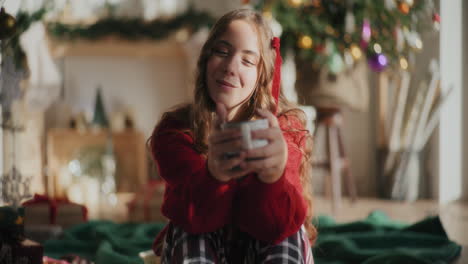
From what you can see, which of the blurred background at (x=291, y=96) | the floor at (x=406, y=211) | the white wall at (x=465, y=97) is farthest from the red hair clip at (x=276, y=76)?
the white wall at (x=465, y=97)

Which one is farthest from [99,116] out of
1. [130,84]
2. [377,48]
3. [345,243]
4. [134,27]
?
[345,243]

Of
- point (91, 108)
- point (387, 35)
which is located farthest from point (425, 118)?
point (91, 108)

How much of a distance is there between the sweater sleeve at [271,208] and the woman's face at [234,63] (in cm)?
17

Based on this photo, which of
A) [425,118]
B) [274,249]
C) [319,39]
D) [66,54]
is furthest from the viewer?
[66,54]

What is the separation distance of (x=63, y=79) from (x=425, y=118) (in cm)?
249

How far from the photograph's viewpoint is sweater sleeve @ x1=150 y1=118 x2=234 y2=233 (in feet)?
3.06

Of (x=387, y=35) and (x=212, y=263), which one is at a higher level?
(x=387, y=35)

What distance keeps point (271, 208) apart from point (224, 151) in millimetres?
148

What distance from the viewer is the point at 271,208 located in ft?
3.04

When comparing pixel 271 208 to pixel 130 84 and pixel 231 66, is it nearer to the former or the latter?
pixel 231 66

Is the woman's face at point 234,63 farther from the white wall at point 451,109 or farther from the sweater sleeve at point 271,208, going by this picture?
the white wall at point 451,109

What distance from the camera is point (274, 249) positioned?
0.94m

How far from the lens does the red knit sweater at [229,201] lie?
3.03 feet

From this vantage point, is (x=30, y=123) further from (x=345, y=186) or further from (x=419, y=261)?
(x=419, y=261)
